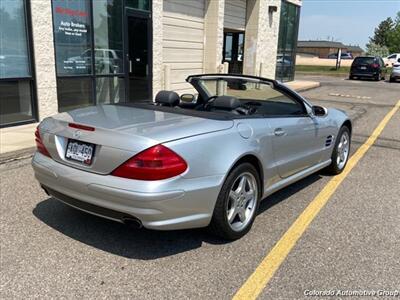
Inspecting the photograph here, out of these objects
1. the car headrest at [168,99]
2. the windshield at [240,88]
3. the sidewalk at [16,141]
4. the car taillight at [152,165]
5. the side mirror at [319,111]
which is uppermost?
the windshield at [240,88]

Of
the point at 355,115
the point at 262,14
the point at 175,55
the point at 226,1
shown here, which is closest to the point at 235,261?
the point at 355,115

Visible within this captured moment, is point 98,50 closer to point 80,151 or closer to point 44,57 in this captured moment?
point 44,57

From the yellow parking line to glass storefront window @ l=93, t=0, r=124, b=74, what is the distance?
6315 mm

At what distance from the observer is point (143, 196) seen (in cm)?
297

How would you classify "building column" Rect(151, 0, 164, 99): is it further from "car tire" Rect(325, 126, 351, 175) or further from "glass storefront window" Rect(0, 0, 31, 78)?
"car tire" Rect(325, 126, 351, 175)

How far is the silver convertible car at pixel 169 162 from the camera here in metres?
3.03

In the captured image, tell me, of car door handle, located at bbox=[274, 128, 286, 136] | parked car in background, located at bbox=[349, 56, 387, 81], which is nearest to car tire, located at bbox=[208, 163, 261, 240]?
car door handle, located at bbox=[274, 128, 286, 136]

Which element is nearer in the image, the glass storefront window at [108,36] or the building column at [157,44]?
the glass storefront window at [108,36]

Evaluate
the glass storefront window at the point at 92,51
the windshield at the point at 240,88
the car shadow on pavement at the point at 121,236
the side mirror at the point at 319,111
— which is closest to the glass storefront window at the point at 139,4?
the glass storefront window at the point at 92,51

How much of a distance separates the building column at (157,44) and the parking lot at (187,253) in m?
7.25

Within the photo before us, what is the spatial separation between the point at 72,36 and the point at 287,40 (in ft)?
50.0

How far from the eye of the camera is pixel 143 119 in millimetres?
3547

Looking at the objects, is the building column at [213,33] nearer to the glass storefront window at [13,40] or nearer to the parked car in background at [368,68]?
the glass storefront window at [13,40]

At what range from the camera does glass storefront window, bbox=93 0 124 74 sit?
9645 millimetres
